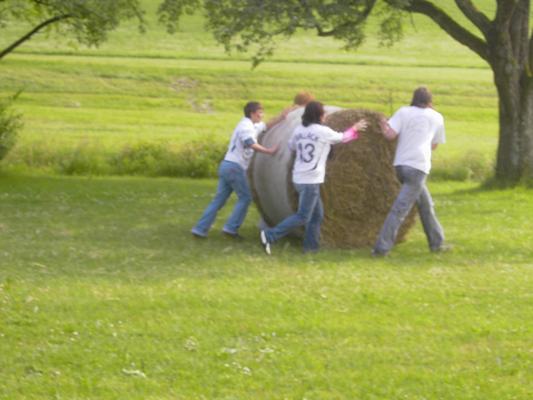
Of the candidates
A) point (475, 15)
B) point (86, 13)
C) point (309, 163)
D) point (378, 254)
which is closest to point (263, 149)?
point (309, 163)

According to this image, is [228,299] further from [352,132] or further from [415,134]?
[415,134]

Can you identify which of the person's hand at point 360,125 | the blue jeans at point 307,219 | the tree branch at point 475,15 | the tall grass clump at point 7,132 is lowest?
the tall grass clump at point 7,132

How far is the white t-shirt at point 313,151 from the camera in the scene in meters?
13.7

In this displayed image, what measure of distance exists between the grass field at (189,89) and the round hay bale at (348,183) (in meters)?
11.4

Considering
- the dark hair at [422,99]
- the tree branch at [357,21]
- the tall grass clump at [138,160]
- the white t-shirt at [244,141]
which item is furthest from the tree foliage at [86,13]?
the dark hair at [422,99]

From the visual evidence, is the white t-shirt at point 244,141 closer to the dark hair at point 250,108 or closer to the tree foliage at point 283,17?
the dark hair at point 250,108

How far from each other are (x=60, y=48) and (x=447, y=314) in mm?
45660

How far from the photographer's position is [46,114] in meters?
37.5

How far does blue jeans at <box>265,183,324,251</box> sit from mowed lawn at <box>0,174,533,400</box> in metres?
0.23

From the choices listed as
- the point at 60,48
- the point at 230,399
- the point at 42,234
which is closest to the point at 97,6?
the point at 42,234

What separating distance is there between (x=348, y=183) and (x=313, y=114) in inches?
49.3

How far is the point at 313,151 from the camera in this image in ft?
44.9

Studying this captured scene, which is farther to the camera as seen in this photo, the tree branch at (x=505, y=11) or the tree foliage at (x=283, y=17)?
the tree branch at (x=505, y=11)

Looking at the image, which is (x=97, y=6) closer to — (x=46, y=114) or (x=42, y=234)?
(x=42, y=234)
